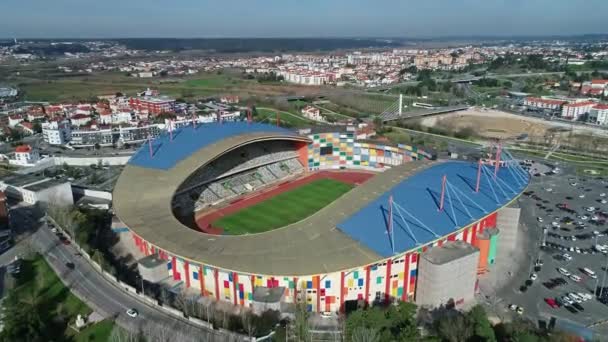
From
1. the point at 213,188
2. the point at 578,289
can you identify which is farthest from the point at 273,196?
the point at 578,289

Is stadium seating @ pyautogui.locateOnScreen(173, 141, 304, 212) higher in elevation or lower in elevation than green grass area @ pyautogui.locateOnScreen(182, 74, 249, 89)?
lower

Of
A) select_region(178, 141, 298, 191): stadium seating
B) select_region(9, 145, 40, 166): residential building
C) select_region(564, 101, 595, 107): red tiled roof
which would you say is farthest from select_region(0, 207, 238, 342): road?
select_region(564, 101, 595, 107): red tiled roof

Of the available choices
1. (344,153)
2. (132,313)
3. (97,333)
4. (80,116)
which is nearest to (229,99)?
(80,116)

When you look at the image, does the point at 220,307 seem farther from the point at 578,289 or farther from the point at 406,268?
the point at 578,289

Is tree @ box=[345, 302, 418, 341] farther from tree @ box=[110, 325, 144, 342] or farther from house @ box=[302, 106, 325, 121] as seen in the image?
house @ box=[302, 106, 325, 121]

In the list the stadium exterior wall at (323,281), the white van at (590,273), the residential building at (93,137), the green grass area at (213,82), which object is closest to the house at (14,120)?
the residential building at (93,137)

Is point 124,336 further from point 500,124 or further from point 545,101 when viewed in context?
point 545,101
